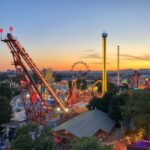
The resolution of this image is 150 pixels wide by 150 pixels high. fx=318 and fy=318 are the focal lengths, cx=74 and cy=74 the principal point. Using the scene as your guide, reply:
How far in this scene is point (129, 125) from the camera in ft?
123

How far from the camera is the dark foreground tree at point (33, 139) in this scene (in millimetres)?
21812

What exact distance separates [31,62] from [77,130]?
12.0m

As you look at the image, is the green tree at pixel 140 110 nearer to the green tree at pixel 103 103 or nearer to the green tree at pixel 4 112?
the green tree at pixel 103 103

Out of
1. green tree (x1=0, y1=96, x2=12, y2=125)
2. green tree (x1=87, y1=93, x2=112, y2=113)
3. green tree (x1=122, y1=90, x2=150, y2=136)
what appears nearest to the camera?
green tree (x1=122, y1=90, x2=150, y2=136)

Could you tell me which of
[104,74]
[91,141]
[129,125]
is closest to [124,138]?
[129,125]

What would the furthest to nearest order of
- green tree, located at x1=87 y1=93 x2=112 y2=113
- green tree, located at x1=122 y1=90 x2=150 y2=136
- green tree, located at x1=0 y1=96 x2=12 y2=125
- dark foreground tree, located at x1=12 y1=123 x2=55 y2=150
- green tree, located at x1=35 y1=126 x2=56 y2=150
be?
green tree, located at x1=87 y1=93 x2=112 y2=113 < green tree, located at x1=0 y1=96 x2=12 y2=125 < green tree, located at x1=122 y1=90 x2=150 y2=136 < green tree, located at x1=35 y1=126 x2=56 y2=150 < dark foreground tree, located at x1=12 y1=123 x2=55 y2=150

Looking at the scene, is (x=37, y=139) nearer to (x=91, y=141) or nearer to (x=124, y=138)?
(x=91, y=141)

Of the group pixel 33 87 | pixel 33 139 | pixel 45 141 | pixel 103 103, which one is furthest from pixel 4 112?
pixel 45 141

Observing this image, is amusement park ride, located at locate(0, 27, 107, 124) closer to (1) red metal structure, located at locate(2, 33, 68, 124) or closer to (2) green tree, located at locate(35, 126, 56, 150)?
(1) red metal structure, located at locate(2, 33, 68, 124)

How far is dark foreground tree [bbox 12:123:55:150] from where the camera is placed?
2181cm

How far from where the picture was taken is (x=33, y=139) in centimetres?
2200

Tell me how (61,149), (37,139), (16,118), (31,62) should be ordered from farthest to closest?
(16,118) → (31,62) → (61,149) → (37,139)

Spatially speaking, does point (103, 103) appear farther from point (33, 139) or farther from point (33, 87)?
point (33, 139)

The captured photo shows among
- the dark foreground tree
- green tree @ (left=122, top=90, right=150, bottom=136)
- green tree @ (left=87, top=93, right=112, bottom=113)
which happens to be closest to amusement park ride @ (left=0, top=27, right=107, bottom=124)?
green tree @ (left=87, top=93, right=112, bottom=113)
